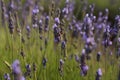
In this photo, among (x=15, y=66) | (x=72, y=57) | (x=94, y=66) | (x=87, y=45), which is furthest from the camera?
(x=72, y=57)

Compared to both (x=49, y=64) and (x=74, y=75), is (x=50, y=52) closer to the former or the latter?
(x=49, y=64)

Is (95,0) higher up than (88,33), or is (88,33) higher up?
(95,0)

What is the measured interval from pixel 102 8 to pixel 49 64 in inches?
201

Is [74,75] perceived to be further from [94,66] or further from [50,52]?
[50,52]

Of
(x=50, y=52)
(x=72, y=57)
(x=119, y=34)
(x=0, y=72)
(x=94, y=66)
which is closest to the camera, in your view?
(x=119, y=34)

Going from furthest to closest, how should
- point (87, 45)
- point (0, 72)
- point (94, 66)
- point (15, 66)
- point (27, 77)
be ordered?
point (94, 66), point (0, 72), point (27, 77), point (87, 45), point (15, 66)

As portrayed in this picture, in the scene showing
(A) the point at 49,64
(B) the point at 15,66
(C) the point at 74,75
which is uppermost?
(A) the point at 49,64

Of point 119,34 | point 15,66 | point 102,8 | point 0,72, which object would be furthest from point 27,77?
point 102,8

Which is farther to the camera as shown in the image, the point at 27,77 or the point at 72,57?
the point at 72,57

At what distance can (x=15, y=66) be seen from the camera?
1506 millimetres

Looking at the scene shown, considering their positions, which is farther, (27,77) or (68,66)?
(68,66)

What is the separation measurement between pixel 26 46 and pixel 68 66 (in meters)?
0.66

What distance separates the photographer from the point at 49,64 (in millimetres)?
3369

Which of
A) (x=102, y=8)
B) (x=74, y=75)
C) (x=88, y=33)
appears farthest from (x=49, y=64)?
(x=102, y=8)
